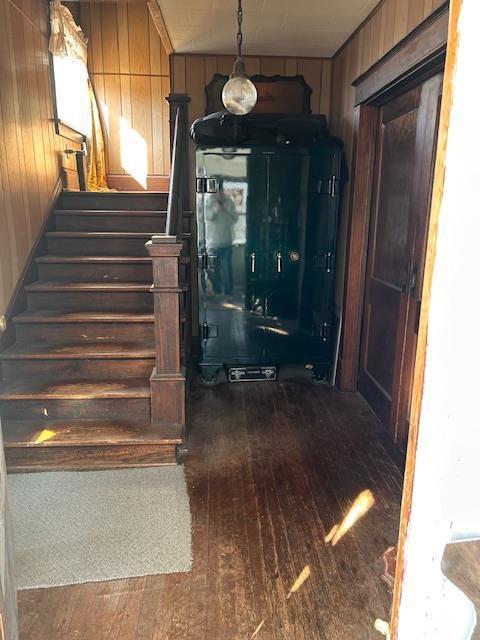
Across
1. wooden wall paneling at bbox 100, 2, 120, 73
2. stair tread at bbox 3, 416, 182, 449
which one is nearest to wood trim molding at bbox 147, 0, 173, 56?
wooden wall paneling at bbox 100, 2, 120, 73

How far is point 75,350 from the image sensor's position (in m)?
2.82

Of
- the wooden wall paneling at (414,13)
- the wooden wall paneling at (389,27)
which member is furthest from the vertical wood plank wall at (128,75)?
the wooden wall paneling at (414,13)

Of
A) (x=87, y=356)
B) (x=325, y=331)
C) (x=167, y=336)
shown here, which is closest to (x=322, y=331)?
(x=325, y=331)

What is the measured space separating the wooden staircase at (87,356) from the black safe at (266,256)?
492mm

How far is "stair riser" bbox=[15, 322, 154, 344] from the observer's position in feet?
9.73

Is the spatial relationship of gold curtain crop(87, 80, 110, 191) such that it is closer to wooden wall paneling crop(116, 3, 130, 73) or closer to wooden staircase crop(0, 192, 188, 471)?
wooden wall paneling crop(116, 3, 130, 73)

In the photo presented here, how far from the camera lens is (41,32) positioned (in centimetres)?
350

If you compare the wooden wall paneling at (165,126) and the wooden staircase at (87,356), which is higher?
the wooden wall paneling at (165,126)

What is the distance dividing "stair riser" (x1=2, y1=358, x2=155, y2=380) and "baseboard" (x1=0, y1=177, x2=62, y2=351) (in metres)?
0.18

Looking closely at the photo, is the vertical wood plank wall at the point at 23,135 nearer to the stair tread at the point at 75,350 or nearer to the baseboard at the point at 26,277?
the baseboard at the point at 26,277

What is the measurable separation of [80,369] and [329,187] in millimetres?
2126

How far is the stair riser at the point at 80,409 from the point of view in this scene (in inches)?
102

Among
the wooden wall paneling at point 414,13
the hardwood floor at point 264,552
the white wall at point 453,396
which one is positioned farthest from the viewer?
the wooden wall paneling at point 414,13

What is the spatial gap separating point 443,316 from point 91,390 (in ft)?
7.81
